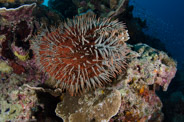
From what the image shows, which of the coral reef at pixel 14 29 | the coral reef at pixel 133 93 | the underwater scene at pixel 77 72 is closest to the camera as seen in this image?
the underwater scene at pixel 77 72

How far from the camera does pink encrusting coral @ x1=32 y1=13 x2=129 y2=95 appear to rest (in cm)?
310

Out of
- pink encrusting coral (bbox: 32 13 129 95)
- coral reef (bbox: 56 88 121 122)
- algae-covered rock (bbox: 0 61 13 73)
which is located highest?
pink encrusting coral (bbox: 32 13 129 95)

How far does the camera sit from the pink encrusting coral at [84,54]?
3104mm

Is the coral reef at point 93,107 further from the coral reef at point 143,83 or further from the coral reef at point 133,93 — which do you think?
the coral reef at point 143,83

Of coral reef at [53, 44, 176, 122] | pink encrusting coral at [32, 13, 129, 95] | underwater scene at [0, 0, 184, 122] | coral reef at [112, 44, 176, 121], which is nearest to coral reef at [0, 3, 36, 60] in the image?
underwater scene at [0, 0, 184, 122]

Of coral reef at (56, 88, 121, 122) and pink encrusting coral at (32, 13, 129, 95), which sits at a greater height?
pink encrusting coral at (32, 13, 129, 95)

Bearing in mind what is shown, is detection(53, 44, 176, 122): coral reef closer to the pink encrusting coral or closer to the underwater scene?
the underwater scene

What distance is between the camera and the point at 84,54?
309cm

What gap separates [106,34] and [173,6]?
345 ft

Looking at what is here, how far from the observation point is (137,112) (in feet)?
12.0

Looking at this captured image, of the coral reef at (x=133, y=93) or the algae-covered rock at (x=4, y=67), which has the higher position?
the algae-covered rock at (x=4, y=67)

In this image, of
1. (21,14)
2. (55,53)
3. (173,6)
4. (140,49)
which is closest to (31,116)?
(55,53)

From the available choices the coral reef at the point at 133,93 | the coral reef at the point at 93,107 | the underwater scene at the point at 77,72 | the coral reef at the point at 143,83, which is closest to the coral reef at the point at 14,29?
the underwater scene at the point at 77,72

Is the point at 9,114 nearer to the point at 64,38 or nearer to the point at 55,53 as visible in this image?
the point at 55,53
